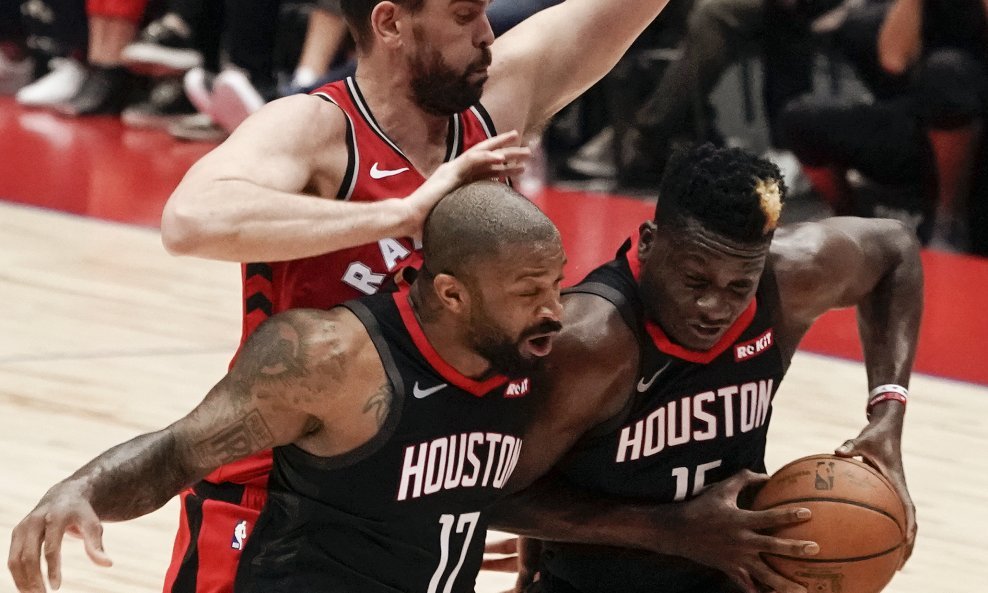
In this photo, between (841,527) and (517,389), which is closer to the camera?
(517,389)

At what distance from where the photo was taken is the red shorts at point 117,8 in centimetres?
1126

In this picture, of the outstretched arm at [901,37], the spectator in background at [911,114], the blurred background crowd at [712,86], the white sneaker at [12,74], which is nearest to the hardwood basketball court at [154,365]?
the spectator in background at [911,114]

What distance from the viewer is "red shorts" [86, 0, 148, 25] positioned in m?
11.3

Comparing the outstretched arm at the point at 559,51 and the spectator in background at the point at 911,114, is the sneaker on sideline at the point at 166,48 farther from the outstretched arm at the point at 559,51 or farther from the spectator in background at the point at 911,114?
the outstretched arm at the point at 559,51

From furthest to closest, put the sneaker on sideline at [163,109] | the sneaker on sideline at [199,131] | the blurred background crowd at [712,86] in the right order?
1. the sneaker on sideline at [163,109]
2. the sneaker on sideline at [199,131]
3. the blurred background crowd at [712,86]

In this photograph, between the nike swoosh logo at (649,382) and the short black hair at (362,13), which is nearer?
the short black hair at (362,13)

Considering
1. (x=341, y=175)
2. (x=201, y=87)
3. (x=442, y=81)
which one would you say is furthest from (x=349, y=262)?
(x=201, y=87)

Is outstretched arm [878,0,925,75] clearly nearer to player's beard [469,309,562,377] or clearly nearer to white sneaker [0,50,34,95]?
player's beard [469,309,562,377]

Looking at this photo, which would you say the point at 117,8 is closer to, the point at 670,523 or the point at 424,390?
the point at 670,523

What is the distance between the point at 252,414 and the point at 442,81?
86 centimetres

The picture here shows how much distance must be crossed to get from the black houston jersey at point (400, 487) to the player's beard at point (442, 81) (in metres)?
0.46

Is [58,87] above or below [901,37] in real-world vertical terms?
below

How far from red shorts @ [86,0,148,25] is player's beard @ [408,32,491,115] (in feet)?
26.9

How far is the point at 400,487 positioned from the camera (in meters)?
3.28
